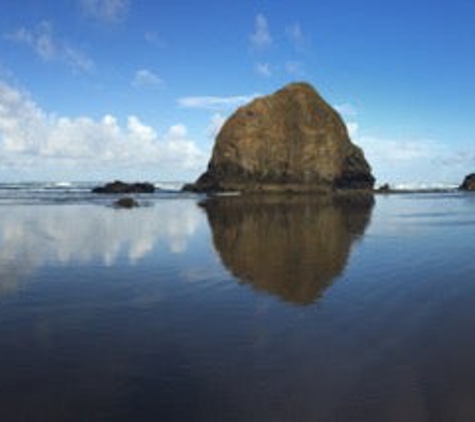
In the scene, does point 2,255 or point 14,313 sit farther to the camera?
point 2,255

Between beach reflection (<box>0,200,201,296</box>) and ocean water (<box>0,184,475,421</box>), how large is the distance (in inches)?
9.0

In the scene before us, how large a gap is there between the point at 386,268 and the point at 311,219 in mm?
23708

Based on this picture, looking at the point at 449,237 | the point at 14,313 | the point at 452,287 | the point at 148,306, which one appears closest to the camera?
the point at 14,313

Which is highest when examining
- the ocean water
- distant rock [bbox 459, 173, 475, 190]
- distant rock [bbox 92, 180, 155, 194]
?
distant rock [bbox 459, 173, 475, 190]

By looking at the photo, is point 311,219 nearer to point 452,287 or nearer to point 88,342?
point 452,287

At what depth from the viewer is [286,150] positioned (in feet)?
409

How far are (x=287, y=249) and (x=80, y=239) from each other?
9.75m

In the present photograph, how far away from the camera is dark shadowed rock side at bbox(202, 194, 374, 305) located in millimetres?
18486

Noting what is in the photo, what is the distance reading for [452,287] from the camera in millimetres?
17859

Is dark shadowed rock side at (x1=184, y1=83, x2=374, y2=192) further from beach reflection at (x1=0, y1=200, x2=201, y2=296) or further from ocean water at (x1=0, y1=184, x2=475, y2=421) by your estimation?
ocean water at (x1=0, y1=184, x2=475, y2=421)

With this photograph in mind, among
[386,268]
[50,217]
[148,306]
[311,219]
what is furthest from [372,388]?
[50,217]

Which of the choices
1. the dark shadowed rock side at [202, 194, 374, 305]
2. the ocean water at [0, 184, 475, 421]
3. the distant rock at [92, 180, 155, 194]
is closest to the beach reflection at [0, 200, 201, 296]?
the ocean water at [0, 184, 475, 421]

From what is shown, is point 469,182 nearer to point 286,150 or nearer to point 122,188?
point 286,150

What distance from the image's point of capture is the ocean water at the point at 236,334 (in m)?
8.80
